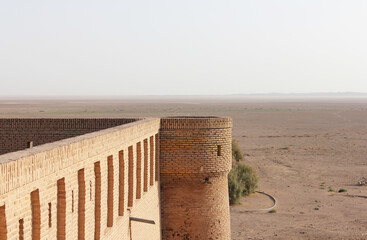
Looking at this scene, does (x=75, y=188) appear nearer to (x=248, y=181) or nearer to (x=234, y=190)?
(x=234, y=190)

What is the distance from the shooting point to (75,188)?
732 centimetres

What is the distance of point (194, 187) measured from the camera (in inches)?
530

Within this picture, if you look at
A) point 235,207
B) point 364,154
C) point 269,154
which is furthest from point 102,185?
point 364,154

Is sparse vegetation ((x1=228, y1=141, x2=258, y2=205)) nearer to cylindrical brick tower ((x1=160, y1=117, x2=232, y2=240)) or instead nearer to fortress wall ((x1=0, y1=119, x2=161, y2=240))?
cylindrical brick tower ((x1=160, y1=117, x2=232, y2=240))

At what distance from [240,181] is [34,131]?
18.9 m

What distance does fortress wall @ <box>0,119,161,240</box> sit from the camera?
18.0 feet

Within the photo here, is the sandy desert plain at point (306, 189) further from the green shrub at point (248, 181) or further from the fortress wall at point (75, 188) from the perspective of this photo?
the fortress wall at point (75, 188)

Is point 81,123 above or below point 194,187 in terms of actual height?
above

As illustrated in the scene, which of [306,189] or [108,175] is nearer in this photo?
[108,175]

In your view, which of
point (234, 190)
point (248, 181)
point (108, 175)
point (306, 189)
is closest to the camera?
point (108, 175)

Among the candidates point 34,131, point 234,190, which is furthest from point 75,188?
point 234,190

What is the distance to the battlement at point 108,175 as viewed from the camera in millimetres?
5809

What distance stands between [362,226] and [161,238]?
14648mm

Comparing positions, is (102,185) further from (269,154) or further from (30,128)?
(269,154)
